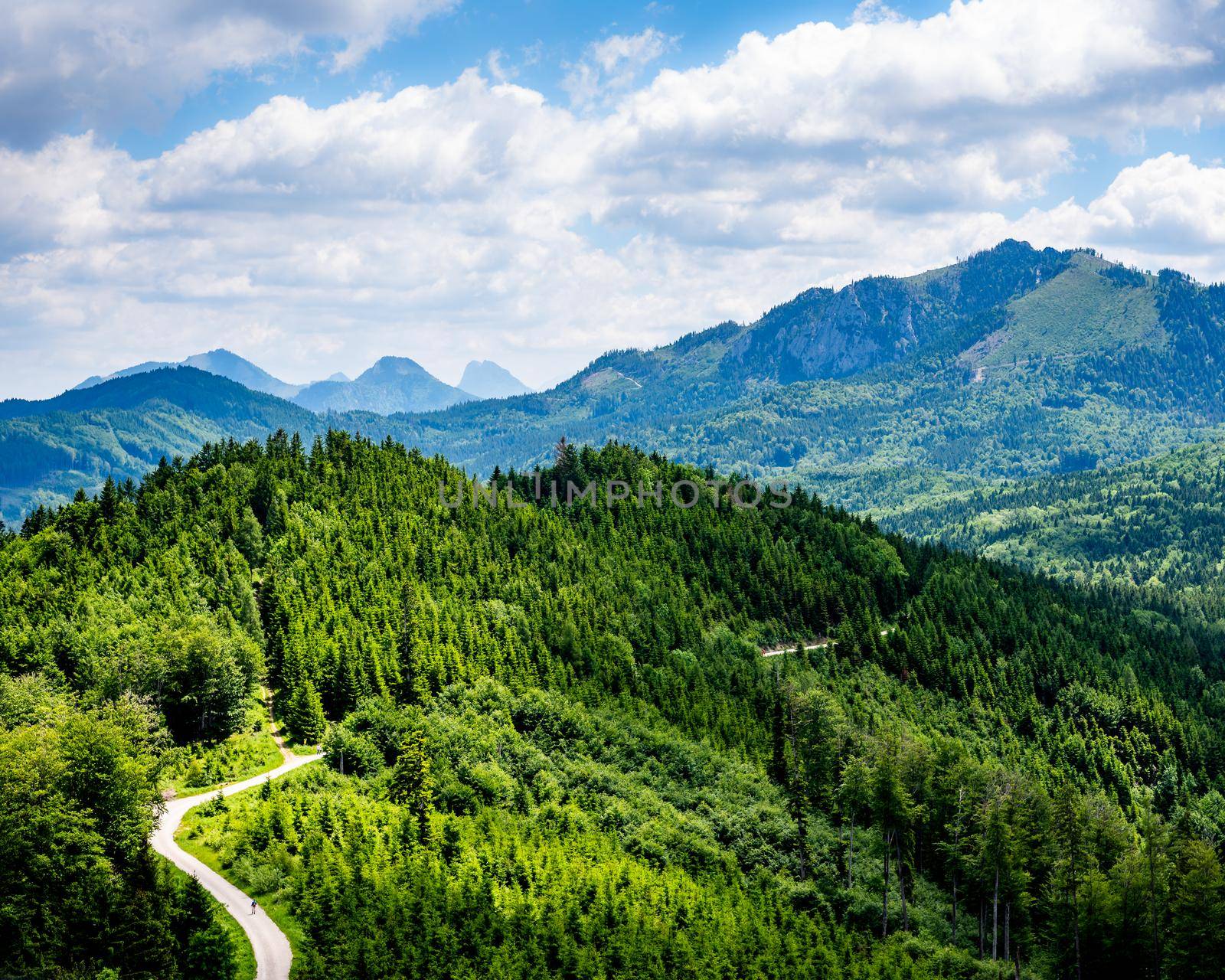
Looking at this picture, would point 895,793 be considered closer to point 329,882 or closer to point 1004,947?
point 1004,947

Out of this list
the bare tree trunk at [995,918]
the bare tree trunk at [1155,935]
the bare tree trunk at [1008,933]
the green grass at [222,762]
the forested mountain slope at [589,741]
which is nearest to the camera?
the forested mountain slope at [589,741]

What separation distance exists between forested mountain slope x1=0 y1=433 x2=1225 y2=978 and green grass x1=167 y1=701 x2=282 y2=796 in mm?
3839

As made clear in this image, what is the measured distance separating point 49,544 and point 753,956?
108m

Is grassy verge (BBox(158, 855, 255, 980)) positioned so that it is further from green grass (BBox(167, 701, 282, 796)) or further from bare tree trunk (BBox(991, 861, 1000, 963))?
bare tree trunk (BBox(991, 861, 1000, 963))

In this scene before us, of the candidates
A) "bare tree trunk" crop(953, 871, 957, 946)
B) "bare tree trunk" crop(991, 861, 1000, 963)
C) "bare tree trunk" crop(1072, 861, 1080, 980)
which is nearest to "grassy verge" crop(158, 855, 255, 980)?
"bare tree trunk" crop(991, 861, 1000, 963)

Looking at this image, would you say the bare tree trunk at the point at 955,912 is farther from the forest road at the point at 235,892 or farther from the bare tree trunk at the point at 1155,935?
the forest road at the point at 235,892

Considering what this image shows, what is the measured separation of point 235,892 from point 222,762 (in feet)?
81.8

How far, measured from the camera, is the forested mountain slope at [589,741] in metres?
67.0

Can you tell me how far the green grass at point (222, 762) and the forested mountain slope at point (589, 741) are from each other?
3.84 m

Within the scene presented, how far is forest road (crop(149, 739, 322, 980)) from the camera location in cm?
5697

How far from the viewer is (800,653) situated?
165 metres

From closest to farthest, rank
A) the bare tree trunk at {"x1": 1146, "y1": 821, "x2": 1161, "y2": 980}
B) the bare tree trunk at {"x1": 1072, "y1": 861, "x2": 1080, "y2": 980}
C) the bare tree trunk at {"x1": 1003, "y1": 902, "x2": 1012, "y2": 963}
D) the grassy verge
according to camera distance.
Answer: the grassy verge, the bare tree trunk at {"x1": 1146, "y1": 821, "x2": 1161, "y2": 980}, the bare tree trunk at {"x1": 1072, "y1": 861, "x2": 1080, "y2": 980}, the bare tree trunk at {"x1": 1003, "y1": 902, "x2": 1012, "y2": 963}

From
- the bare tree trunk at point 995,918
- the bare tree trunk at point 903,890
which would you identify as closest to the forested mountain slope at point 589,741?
the bare tree trunk at point 903,890

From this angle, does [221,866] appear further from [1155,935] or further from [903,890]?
[1155,935]
